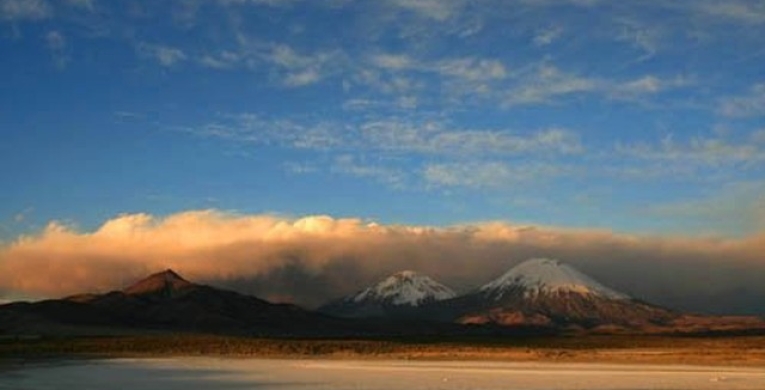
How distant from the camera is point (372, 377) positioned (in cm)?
5466

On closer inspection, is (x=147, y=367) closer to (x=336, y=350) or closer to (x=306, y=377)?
(x=306, y=377)

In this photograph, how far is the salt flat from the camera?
157 ft

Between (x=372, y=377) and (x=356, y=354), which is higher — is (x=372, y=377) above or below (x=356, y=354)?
below

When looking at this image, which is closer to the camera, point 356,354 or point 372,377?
point 372,377

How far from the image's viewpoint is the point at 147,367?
68.6 meters

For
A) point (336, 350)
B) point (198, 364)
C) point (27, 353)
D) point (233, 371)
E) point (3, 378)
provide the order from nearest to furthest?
1. point (3, 378)
2. point (233, 371)
3. point (198, 364)
4. point (27, 353)
5. point (336, 350)

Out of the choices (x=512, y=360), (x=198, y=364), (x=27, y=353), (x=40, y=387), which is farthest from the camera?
(x=27, y=353)

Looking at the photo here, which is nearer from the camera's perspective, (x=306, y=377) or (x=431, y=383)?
(x=431, y=383)

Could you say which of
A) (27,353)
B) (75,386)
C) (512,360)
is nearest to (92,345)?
(27,353)

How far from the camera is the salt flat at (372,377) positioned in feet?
157

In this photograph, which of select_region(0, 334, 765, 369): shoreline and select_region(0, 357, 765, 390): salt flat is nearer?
select_region(0, 357, 765, 390): salt flat

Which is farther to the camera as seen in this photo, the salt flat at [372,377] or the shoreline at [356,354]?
the shoreline at [356,354]

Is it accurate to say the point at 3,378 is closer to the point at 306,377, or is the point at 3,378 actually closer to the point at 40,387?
the point at 40,387

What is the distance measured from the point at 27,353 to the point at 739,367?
63.1m
